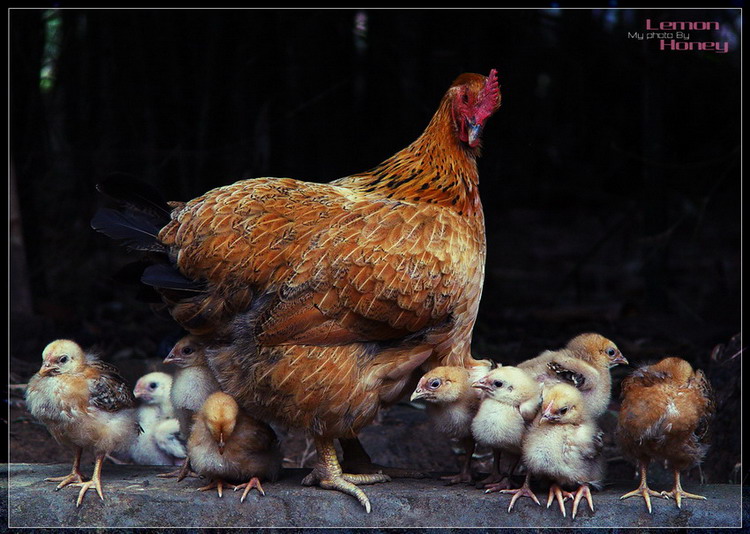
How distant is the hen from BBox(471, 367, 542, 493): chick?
0.27m

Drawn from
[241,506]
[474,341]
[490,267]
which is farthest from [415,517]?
[490,267]

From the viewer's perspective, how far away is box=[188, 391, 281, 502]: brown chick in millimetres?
3248

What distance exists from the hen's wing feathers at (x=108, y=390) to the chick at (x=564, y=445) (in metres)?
1.56

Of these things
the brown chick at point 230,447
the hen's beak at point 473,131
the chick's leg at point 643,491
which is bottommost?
the chick's leg at point 643,491

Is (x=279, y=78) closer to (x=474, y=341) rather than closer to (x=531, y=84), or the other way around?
(x=531, y=84)

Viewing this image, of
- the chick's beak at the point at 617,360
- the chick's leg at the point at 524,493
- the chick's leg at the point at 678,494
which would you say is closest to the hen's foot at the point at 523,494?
the chick's leg at the point at 524,493

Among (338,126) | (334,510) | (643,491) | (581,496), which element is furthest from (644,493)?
(338,126)

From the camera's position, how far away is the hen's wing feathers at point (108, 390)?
339 centimetres

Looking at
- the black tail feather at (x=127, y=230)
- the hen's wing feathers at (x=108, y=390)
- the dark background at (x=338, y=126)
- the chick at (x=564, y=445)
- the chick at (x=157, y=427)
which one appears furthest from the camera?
the dark background at (x=338, y=126)

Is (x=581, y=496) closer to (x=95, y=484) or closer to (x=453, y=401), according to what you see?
(x=453, y=401)

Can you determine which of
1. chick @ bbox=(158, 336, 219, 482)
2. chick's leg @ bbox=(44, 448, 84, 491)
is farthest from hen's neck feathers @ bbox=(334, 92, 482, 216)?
chick's leg @ bbox=(44, 448, 84, 491)

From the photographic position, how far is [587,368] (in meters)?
3.48

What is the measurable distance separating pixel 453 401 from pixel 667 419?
2.57 feet

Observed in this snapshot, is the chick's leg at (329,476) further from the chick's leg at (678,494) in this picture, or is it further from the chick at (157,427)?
the chick's leg at (678,494)
